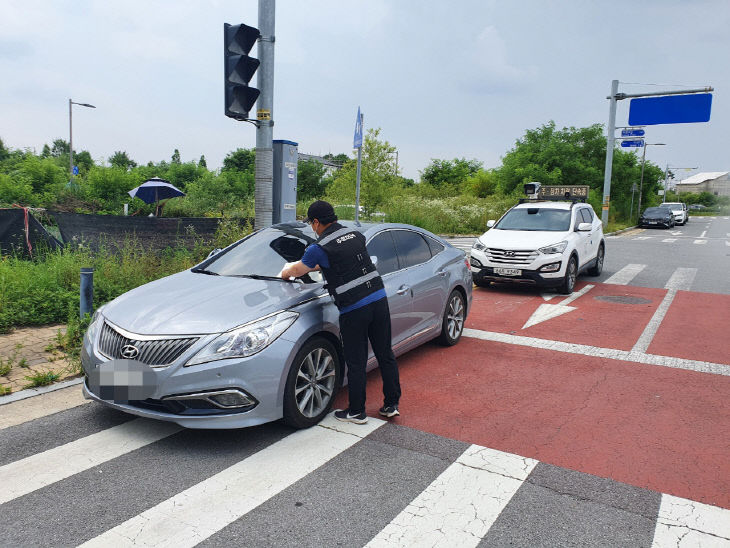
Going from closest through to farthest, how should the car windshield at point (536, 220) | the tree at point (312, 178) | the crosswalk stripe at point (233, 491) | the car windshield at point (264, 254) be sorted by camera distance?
the crosswalk stripe at point (233, 491) → the car windshield at point (264, 254) → the car windshield at point (536, 220) → the tree at point (312, 178)

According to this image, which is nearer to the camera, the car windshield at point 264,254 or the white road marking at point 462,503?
the white road marking at point 462,503

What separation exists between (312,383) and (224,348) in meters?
0.80

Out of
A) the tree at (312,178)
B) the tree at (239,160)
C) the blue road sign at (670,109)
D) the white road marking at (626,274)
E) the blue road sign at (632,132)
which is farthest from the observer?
the tree at (239,160)

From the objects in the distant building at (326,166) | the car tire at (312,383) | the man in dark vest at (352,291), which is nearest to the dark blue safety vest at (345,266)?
the man in dark vest at (352,291)

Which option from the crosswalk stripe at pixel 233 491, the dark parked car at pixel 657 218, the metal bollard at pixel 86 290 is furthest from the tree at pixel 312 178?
the crosswalk stripe at pixel 233 491

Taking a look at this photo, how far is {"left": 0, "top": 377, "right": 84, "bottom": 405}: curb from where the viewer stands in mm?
4854

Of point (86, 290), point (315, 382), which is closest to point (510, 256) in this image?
point (315, 382)

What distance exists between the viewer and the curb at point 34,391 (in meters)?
4.85

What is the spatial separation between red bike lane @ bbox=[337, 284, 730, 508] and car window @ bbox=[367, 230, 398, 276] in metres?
1.10

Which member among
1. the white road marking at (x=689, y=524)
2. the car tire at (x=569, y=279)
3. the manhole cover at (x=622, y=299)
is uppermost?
the car tire at (x=569, y=279)

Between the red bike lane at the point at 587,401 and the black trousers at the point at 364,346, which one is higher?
the black trousers at the point at 364,346

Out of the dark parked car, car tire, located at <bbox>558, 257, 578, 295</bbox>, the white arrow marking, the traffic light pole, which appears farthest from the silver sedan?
the dark parked car

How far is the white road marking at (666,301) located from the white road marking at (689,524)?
12.4 ft

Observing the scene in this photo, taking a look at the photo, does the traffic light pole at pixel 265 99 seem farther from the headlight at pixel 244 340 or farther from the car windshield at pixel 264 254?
the headlight at pixel 244 340
